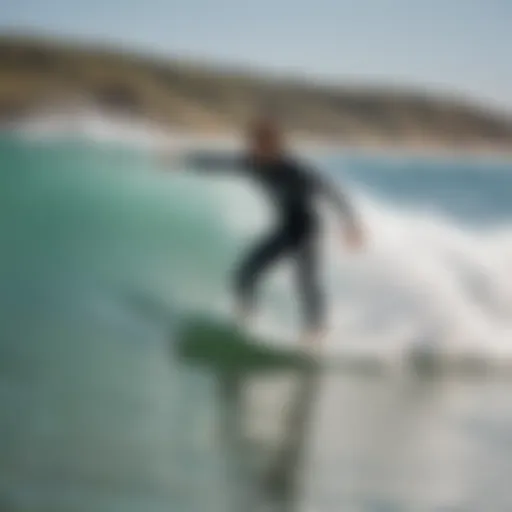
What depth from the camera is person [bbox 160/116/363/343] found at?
125 centimetres

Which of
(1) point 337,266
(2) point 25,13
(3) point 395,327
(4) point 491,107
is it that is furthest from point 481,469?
(2) point 25,13

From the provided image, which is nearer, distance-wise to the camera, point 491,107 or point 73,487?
point 73,487

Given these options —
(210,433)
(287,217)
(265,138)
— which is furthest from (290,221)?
(210,433)

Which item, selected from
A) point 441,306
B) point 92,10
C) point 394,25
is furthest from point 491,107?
point 92,10

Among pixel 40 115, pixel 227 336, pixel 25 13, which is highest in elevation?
pixel 25 13

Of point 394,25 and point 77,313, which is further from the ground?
point 394,25

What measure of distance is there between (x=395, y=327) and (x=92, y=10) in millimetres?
580

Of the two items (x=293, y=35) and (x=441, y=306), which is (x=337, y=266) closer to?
(x=441, y=306)

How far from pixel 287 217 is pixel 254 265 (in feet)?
0.25

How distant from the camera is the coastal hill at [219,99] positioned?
127 cm

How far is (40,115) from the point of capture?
1282 mm

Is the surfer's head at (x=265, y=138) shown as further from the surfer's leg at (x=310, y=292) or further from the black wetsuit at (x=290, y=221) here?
the surfer's leg at (x=310, y=292)

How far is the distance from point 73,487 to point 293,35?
65 cm

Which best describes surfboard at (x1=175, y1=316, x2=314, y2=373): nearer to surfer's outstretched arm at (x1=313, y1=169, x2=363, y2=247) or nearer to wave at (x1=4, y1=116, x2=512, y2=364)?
wave at (x1=4, y1=116, x2=512, y2=364)
